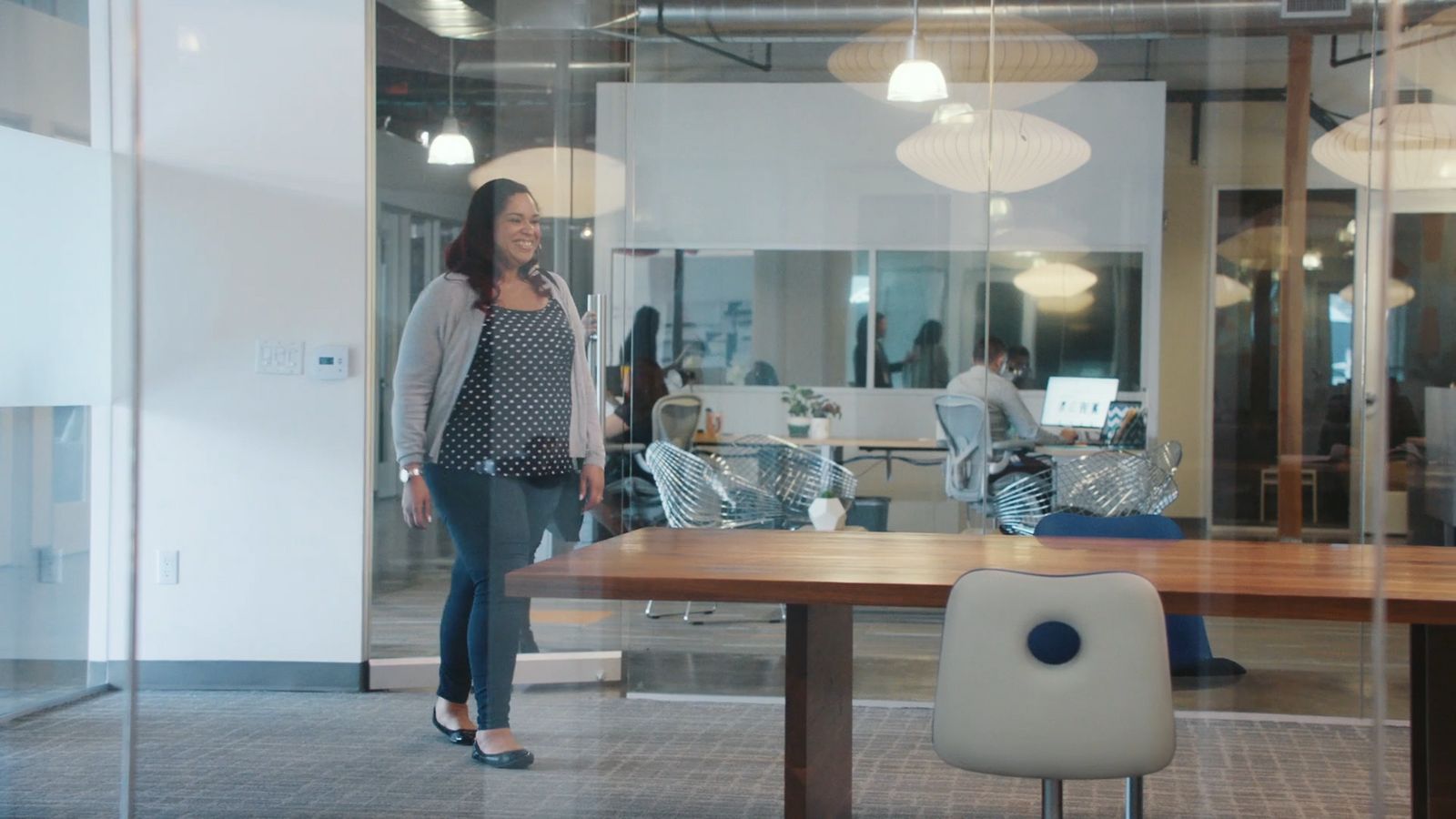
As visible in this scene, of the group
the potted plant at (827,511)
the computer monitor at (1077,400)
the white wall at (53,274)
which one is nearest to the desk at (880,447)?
the potted plant at (827,511)

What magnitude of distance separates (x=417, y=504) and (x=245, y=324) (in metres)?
0.66

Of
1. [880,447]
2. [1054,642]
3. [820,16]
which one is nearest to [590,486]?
[880,447]

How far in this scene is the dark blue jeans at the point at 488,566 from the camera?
3.57 metres

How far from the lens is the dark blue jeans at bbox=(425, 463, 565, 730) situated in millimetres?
3574

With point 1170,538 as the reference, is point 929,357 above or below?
above

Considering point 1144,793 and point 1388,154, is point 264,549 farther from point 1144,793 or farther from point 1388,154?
point 1388,154

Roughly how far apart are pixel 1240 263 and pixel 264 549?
2.82 m

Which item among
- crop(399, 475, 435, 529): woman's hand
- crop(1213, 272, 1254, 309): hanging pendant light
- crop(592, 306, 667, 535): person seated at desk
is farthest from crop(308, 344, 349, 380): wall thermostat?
crop(1213, 272, 1254, 309): hanging pendant light

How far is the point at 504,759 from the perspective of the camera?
3.58 metres

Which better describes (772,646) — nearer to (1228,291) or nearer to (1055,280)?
(1055,280)

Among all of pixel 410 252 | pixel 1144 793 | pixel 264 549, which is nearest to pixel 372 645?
pixel 264 549

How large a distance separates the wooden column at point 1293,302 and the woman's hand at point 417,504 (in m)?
2.35

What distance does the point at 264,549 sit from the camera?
3.80m

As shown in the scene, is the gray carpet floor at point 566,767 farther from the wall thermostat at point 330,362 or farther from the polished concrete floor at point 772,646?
the wall thermostat at point 330,362
